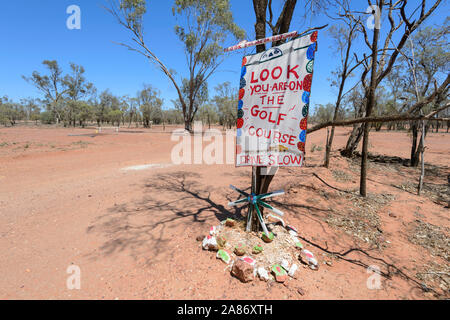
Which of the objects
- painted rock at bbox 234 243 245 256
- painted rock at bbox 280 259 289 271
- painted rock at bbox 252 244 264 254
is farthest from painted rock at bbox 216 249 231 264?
painted rock at bbox 280 259 289 271

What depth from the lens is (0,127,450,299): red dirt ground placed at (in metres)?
1.99

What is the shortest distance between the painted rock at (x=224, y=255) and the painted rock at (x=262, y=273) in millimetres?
378

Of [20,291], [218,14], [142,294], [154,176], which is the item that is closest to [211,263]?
[142,294]

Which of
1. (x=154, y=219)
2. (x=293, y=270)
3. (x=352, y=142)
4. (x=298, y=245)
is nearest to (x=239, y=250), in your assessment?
(x=293, y=270)

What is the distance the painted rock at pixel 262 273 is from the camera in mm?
2063

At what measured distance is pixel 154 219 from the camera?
332 cm

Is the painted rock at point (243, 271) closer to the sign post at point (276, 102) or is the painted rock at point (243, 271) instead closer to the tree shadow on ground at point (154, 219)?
the tree shadow on ground at point (154, 219)

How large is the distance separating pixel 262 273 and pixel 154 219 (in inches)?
82.6

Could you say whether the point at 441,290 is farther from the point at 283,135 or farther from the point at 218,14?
the point at 218,14

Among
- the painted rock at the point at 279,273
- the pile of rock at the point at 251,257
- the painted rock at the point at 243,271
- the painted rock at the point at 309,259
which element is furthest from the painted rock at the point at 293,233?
the painted rock at the point at 243,271

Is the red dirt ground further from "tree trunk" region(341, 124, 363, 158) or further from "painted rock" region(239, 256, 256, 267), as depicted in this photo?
"tree trunk" region(341, 124, 363, 158)
